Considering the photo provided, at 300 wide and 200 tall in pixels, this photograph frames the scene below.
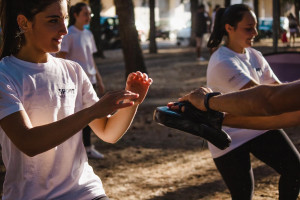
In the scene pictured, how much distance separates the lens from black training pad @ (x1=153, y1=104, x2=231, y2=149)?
257 cm

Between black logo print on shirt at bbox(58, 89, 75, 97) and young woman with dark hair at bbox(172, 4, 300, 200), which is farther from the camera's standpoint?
young woman with dark hair at bbox(172, 4, 300, 200)

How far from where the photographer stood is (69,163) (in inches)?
107

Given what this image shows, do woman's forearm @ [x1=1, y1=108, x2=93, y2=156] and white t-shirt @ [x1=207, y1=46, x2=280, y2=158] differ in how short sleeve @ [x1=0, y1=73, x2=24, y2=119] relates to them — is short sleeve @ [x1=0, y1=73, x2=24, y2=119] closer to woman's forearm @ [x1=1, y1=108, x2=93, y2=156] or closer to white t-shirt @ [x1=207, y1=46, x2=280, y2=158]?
woman's forearm @ [x1=1, y1=108, x2=93, y2=156]

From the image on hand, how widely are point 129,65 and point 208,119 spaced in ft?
35.0

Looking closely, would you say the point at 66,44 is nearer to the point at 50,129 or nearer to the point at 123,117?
the point at 123,117

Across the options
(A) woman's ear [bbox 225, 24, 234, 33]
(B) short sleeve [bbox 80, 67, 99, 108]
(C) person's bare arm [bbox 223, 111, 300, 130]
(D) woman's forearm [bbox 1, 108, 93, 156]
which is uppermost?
(A) woman's ear [bbox 225, 24, 234, 33]

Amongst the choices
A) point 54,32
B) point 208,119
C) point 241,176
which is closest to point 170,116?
point 208,119

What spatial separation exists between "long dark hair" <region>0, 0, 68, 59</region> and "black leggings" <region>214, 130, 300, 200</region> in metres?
1.80

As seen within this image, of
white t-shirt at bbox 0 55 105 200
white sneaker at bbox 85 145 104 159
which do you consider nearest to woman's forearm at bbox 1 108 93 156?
white t-shirt at bbox 0 55 105 200

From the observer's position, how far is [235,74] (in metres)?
3.95

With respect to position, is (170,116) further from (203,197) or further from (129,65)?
(129,65)

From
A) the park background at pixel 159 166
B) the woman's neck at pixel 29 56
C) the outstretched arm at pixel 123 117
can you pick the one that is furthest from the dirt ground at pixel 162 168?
the woman's neck at pixel 29 56

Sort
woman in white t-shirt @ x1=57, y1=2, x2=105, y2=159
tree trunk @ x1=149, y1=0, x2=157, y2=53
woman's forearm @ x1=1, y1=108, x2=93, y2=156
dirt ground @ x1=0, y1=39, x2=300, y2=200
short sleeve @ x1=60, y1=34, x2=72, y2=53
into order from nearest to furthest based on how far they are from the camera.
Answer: woman's forearm @ x1=1, y1=108, x2=93, y2=156 → dirt ground @ x1=0, y1=39, x2=300, y2=200 → short sleeve @ x1=60, y1=34, x2=72, y2=53 → woman in white t-shirt @ x1=57, y1=2, x2=105, y2=159 → tree trunk @ x1=149, y1=0, x2=157, y2=53

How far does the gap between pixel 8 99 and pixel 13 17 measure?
48cm
